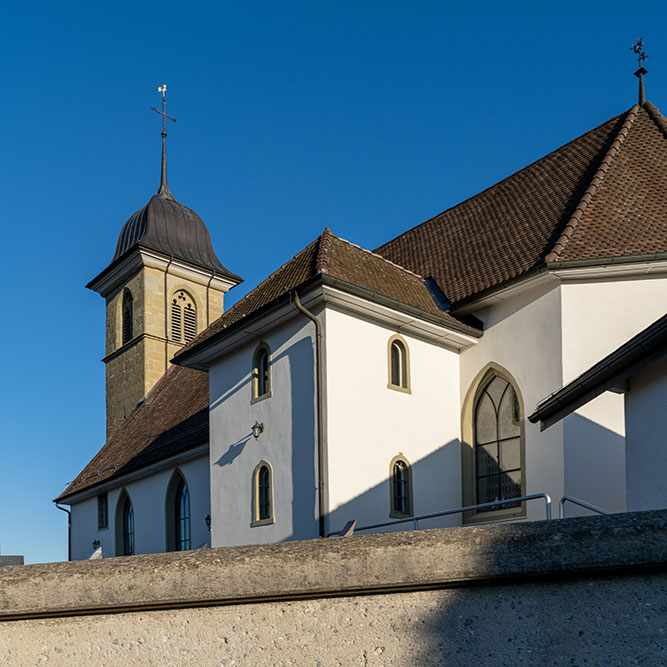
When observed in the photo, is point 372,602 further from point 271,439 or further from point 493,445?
point 493,445

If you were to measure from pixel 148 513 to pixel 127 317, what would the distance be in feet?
38.8

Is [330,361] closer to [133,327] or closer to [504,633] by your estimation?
[504,633]

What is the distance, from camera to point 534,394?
1591 cm

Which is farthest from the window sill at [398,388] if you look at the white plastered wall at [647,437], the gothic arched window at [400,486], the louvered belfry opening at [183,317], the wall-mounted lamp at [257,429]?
the louvered belfry opening at [183,317]

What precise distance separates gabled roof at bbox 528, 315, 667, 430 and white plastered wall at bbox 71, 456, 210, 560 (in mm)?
12449

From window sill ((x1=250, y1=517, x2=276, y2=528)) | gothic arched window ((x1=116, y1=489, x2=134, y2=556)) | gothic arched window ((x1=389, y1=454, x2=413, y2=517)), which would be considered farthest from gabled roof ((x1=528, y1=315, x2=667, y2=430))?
gothic arched window ((x1=116, y1=489, x2=134, y2=556))

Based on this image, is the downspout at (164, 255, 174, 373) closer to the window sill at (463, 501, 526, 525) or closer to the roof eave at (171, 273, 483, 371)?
the roof eave at (171, 273, 483, 371)

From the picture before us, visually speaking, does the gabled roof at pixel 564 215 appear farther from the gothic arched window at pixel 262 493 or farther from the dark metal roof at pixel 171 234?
the dark metal roof at pixel 171 234

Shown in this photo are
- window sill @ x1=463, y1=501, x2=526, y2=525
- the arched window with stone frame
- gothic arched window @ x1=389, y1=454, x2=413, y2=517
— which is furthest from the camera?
the arched window with stone frame

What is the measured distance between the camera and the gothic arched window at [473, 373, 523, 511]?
16172 millimetres

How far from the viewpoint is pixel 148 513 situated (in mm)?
24312

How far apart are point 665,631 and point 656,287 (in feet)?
44.8

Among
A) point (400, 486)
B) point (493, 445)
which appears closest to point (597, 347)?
point (493, 445)

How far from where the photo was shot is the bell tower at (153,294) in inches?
1282
